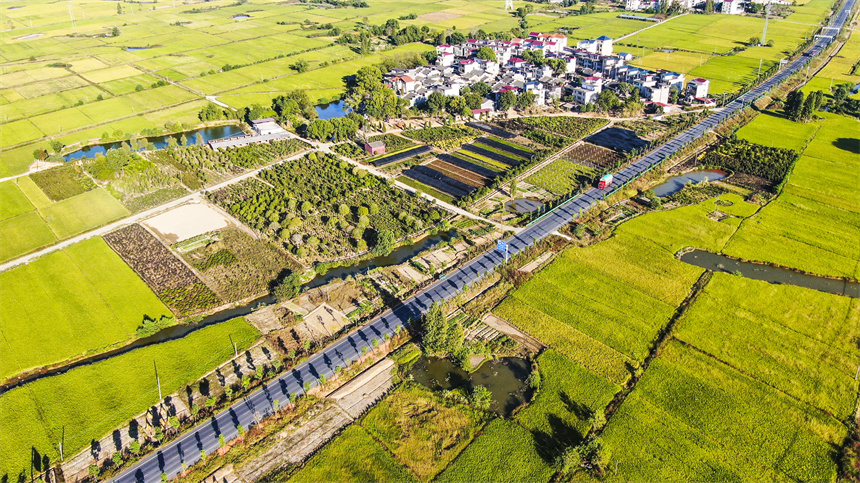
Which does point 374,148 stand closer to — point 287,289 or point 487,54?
point 287,289

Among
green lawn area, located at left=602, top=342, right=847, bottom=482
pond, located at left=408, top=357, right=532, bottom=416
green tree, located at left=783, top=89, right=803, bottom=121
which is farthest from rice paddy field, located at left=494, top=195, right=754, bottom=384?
green tree, located at left=783, top=89, right=803, bottom=121

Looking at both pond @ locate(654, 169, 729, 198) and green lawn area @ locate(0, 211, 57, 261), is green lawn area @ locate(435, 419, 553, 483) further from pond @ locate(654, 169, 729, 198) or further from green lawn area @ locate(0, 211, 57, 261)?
green lawn area @ locate(0, 211, 57, 261)

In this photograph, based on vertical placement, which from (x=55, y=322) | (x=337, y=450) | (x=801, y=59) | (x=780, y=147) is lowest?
(x=337, y=450)

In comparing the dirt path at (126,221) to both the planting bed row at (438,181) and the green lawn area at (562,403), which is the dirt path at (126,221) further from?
the green lawn area at (562,403)

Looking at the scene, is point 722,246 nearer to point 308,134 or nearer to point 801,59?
point 308,134

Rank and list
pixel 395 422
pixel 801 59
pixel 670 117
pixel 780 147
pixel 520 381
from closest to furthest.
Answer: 1. pixel 395 422
2. pixel 520 381
3. pixel 780 147
4. pixel 670 117
5. pixel 801 59

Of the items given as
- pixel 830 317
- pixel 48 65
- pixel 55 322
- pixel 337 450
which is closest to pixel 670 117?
pixel 830 317
